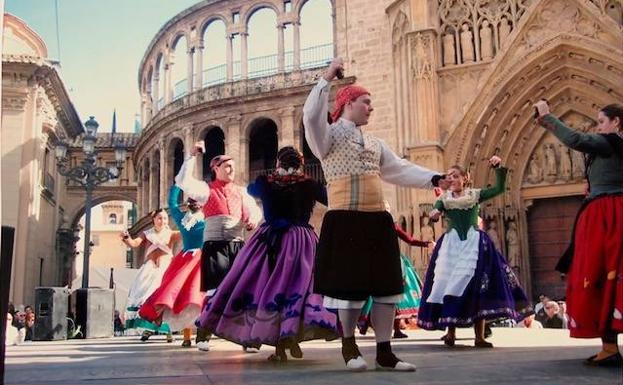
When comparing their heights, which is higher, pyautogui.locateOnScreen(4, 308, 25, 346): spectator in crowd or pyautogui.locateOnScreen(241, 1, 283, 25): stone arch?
pyautogui.locateOnScreen(241, 1, 283, 25): stone arch

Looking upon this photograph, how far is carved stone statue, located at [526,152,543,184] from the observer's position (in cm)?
1730

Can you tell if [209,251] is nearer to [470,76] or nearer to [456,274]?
[456,274]

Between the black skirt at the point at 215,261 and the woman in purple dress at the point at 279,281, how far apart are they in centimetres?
135

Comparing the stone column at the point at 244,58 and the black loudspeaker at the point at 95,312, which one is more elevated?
the stone column at the point at 244,58

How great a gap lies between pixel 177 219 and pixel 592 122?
41.3 ft

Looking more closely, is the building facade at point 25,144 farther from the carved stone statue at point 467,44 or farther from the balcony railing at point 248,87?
the carved stone statue at point 467,44

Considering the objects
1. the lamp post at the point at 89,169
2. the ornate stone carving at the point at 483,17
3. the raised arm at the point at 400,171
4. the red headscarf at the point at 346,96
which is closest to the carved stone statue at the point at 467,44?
the ornate stone carving at the point at 483,17

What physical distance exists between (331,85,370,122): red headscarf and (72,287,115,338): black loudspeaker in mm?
10347

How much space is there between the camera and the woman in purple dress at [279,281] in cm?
477

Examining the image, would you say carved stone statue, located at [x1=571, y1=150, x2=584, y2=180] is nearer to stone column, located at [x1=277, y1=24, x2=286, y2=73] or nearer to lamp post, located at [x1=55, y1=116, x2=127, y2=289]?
stone column, located at [x1=277, y1=24, x2=286, y2=73]

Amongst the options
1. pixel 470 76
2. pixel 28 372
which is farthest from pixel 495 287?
pixel 470 76

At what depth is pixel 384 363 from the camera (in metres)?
4.04

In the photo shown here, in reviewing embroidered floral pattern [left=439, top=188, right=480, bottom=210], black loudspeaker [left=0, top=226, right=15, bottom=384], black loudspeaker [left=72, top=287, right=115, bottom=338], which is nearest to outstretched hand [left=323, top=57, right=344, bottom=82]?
black loudspeaker [left=0, top=226, right=15, bottom=384]

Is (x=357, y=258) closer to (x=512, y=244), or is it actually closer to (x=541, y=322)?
(x=541, y=322)
